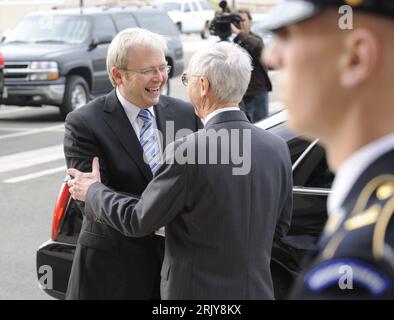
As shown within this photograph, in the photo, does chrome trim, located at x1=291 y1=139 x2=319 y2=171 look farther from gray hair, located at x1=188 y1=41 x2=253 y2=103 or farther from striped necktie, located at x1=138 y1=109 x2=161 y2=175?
gray hair, located at x1=188 y1=41 x2=253 y2=103

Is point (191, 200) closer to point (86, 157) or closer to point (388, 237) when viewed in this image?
point (86, 157)

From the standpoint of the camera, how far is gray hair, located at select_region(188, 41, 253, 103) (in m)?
3.06

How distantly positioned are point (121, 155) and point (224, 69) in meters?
0.60

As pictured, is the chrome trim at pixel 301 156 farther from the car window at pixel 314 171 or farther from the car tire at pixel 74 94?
the car tire at pixel 74 94

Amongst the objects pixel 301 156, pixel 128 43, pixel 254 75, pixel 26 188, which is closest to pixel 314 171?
pixel 301 156

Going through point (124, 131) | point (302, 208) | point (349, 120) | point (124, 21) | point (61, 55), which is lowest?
point (61, 55)

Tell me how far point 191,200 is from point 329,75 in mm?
1763

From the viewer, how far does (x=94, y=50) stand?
15.7 m

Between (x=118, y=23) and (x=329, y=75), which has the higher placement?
(x=329, y=75)

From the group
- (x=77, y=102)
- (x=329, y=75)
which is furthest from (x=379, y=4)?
(x=77, y=102)

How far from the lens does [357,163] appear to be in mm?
1245

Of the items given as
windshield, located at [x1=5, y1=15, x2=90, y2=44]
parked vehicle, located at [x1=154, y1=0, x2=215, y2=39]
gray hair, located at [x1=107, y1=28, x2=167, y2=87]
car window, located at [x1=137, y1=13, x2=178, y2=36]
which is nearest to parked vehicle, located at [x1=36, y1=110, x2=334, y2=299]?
gray hair, located at [x1=107, y1=28, x2=167, y2=87]

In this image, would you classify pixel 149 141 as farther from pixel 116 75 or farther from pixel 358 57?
pixel 358 57
